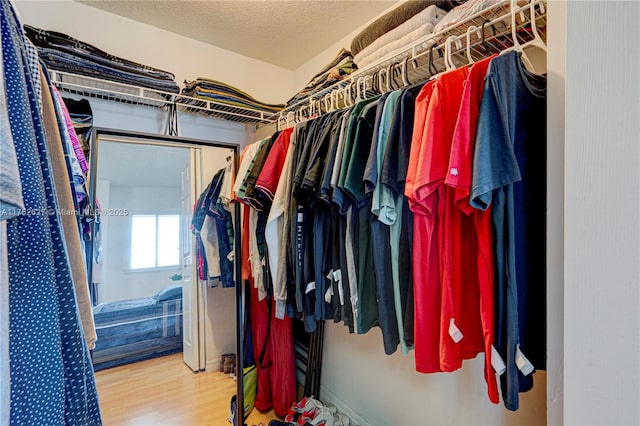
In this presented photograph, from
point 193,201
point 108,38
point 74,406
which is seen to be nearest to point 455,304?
point 74,406

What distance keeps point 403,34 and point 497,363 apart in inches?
46.7

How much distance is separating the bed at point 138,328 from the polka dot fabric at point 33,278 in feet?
3.65

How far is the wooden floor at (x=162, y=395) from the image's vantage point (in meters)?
1.48

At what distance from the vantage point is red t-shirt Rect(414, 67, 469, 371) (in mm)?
768

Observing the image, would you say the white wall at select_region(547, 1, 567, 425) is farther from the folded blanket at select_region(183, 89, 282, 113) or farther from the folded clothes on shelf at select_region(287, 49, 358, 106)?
the folded blanket at select_region(183, 89, 282, 113)

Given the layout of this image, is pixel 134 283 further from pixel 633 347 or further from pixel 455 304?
pixel 633 347

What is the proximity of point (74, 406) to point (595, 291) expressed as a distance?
83 centimetres

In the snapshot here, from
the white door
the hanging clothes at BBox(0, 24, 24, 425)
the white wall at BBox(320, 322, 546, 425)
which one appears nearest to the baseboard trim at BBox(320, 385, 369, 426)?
the white wall at BBox(320, 322, 546, 425)

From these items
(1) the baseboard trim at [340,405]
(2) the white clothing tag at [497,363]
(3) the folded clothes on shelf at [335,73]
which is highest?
(3) the folded clothes on shelf at [335,73]

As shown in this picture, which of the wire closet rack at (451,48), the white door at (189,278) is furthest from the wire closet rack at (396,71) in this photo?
the white door at (189,278)

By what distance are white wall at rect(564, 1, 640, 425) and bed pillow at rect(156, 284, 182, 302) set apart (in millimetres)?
1589

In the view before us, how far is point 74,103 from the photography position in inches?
55.7

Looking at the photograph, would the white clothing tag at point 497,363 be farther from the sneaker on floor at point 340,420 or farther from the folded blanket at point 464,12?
the sneaker on floor at point 340,420

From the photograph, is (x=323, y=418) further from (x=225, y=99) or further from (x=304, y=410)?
(x=225, y=99)
